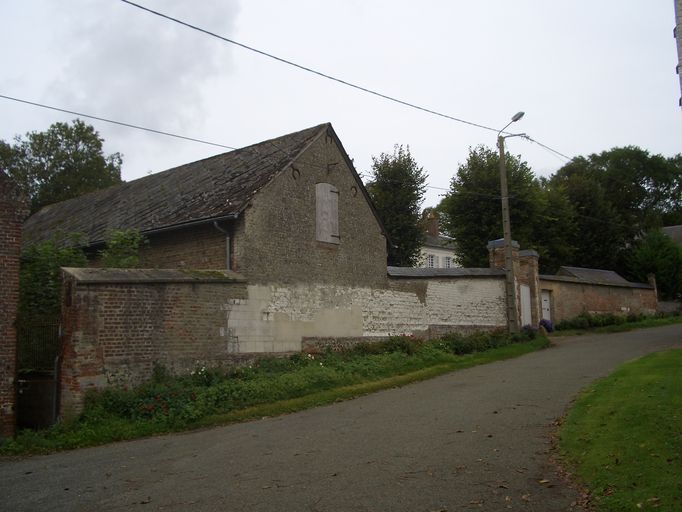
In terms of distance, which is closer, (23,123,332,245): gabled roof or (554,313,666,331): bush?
(23,123,332,245): gabled roof

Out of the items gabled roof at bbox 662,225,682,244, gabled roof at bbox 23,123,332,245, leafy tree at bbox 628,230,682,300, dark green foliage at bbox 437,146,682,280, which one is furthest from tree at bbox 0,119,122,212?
gabled roof at bbox 662,225,682,244

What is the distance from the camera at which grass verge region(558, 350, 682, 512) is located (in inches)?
238

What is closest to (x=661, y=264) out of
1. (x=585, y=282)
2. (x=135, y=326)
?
(x=585, y=282)

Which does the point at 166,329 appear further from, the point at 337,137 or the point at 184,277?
the point at 337,137

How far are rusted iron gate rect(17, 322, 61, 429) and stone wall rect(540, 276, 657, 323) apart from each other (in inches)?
792

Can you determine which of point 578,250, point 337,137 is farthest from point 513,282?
point 578,250

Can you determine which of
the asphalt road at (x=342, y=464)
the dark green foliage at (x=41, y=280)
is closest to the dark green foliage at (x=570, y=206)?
the asphalt road at (x=342, y=464)

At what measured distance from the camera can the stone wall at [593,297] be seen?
27.6 metres

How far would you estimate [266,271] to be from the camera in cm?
1650

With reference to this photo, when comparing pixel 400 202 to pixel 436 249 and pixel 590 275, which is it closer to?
pixel 590 275

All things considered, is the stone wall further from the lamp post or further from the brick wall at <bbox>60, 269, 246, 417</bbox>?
the brick wall at <bbox>60, 269, 246, 417</bbox>

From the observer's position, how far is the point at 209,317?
570 inches

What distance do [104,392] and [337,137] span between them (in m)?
11.2

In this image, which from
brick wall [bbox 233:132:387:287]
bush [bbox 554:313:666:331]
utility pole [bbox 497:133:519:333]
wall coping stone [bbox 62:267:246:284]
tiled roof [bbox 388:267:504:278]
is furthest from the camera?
bush [bbox 554:313:666:331]
